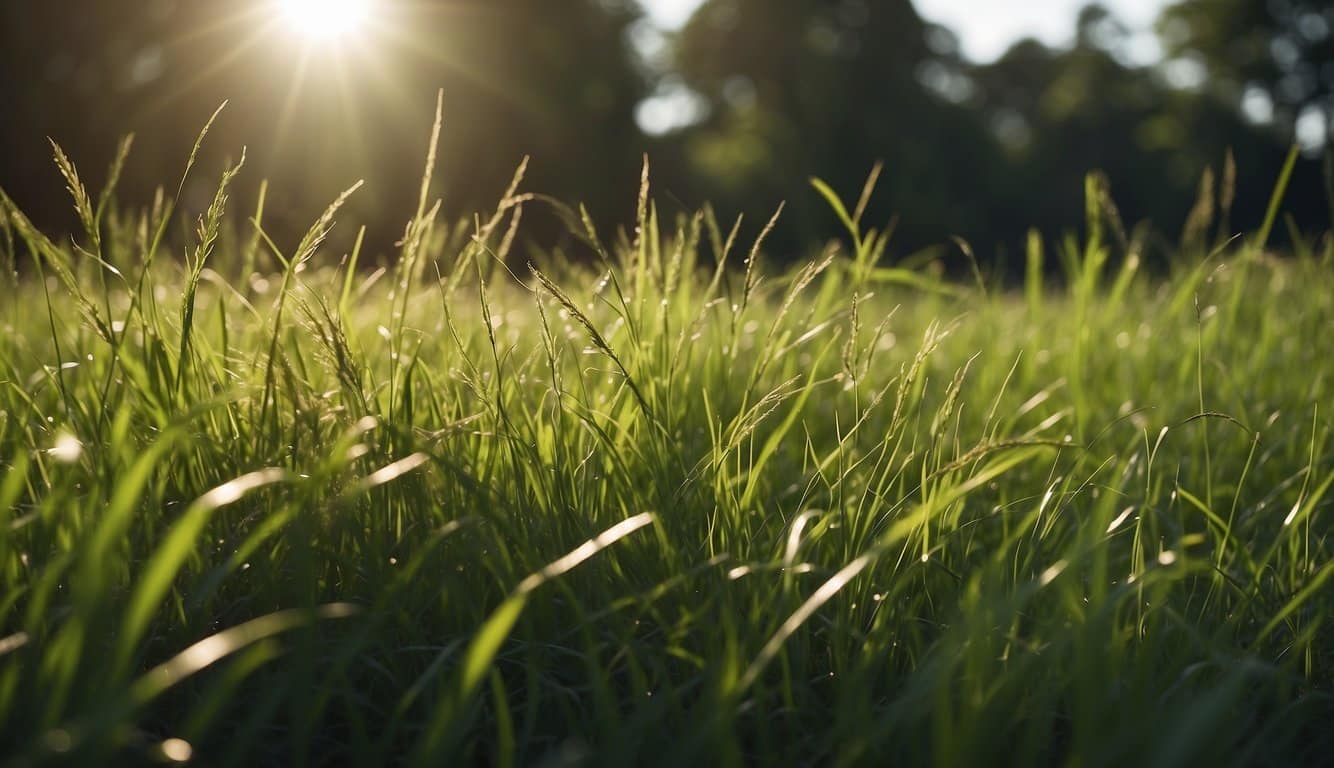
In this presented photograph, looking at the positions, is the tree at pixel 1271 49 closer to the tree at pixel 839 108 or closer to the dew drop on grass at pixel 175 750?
the tree at pixel 839 108

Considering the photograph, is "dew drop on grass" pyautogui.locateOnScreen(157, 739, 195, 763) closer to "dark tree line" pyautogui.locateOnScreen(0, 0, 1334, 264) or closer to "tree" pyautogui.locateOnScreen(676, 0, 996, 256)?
"dark tree line" pyautogui.locateOnScreen(0, 0, 1334, 264)

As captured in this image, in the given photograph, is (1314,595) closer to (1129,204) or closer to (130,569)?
(130,569)

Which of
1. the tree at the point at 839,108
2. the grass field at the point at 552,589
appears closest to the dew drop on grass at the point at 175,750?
the grass field at the point at 552,589

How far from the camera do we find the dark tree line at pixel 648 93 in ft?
53.4

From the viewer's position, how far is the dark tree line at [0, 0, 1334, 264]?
1628 cm

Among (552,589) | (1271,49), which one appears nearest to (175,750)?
(552,589)

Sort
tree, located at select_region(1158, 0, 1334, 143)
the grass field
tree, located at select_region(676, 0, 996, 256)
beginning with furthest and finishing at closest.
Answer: tree, located at select_region(1158, 0, 1334, 143), tree, located at select_region(676, 0, 996, 256), the grass field

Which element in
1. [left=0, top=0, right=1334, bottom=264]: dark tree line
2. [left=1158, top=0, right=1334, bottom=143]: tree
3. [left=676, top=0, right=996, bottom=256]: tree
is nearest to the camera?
[left=0, top=0, right=1334, bottom=264]: dark tree line

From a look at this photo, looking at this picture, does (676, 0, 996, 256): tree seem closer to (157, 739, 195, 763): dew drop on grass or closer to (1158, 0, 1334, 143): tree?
(1158, 0, 1334, 143): tree

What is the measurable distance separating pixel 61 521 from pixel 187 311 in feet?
0.98

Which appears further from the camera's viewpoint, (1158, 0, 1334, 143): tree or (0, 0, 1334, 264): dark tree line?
(1158, 0, 1334, 143): tree

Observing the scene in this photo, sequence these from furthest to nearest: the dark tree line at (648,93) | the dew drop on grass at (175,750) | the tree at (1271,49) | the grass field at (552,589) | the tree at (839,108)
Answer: the tree at (1271,49) < the tree at (839,108) < the dark tree line at (648,93) < the grass field at (552,589) < the dew drop on grass at (175,750)

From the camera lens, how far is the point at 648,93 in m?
21.5

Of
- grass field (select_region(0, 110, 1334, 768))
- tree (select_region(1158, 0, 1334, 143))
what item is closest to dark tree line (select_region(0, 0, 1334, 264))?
tree (select_region(1158, 0, 1334, 143))
